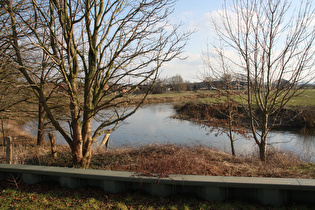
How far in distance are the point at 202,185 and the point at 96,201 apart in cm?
172

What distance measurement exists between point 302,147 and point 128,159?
946 cm

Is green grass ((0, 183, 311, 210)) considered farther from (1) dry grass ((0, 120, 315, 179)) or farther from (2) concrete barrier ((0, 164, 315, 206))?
(1) dry grass ((0, 120, 315, 179))

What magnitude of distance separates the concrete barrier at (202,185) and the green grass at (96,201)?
12 centimetres

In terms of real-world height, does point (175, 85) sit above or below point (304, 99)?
above

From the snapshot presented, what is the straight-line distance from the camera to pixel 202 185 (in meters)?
3.78

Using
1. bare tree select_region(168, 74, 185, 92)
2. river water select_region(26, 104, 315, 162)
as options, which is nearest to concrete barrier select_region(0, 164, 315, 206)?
bare tree select_region(168, 74, 185, 92)

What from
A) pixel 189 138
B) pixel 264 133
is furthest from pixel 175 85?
pixel 264 133

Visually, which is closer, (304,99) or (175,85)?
(175,85)

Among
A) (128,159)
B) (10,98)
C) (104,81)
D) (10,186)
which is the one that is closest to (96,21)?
(104,81)

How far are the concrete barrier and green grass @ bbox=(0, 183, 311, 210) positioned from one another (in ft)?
0.40

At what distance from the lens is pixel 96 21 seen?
19.6 feet

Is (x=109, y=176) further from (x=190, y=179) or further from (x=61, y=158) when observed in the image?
(x=61, y=158)

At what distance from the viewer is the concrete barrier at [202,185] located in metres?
3.57

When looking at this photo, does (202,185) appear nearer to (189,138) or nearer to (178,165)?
(178,165)
